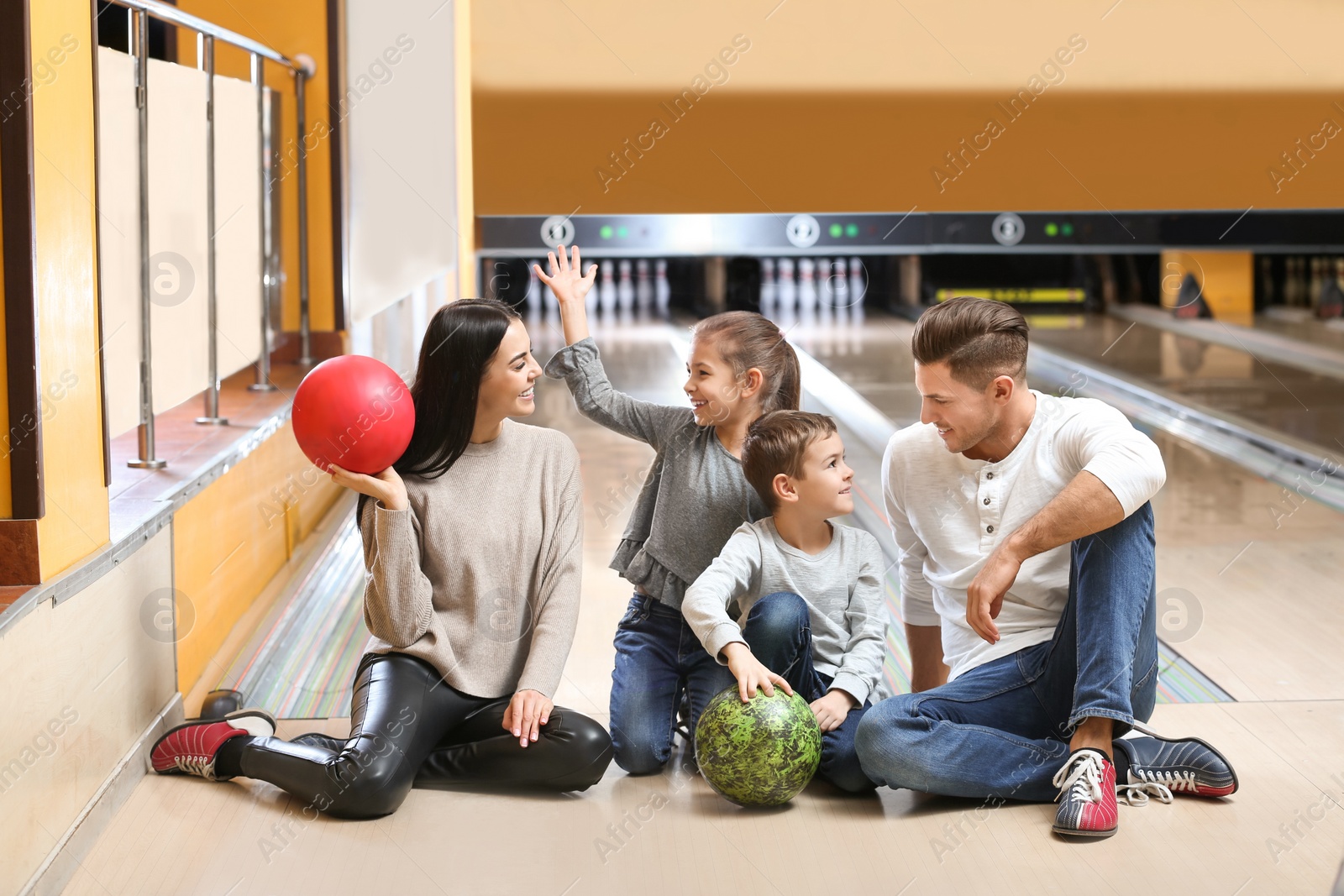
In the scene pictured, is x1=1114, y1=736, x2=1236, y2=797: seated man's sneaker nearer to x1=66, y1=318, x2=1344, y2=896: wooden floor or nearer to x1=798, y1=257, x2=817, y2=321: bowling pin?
x1=66, y1=318, x2=1344, y2=896: wooden floor

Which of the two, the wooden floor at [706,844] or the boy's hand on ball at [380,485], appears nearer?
the wooden floor at [706,844]

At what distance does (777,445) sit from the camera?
150 centimetres

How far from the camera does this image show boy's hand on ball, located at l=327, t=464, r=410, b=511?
53.6 inches

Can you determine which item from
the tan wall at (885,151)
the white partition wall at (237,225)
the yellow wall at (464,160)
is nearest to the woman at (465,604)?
the white partition wall at (237,225)

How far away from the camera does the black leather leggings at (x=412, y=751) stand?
1362 millimetres

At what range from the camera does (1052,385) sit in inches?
162

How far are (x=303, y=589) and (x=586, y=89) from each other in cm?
162

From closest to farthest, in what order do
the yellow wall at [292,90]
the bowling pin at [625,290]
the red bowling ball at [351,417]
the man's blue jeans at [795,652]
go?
the red bowling ball at [351,417], the man's blue jeans at [795,652], the yellow wall at [292,90], the bowling pin at [625,290]

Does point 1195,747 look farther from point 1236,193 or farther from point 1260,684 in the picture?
point 1236,193

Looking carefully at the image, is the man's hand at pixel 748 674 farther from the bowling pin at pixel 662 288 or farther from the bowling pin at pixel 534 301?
the bowling pin at pixel 662 288

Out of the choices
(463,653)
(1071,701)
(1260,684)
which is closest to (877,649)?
(1071,701)

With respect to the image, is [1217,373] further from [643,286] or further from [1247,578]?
[643,286]

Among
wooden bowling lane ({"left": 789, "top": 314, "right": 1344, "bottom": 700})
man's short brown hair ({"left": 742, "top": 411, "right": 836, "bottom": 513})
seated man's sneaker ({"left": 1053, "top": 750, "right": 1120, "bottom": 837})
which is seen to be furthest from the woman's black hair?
wooden bowling lane ({"left": 789, "top": 314, "right": 1344, "bottom": 700})

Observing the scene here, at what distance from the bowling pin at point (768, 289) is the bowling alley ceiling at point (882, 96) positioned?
1.91 m
